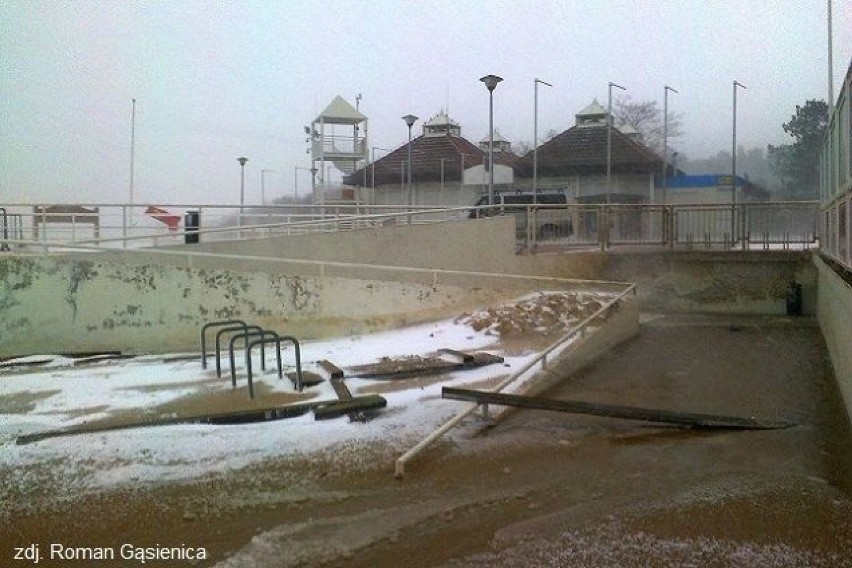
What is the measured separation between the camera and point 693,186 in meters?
34.6

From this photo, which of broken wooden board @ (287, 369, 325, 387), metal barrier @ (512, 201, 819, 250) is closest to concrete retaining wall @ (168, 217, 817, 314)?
metal barrier @ (512, 201, 819, 250)

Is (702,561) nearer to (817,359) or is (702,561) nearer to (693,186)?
(817,359)

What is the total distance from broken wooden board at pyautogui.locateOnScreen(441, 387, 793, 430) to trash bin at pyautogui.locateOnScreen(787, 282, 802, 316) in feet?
35.1

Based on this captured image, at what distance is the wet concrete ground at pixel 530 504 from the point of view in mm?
4402

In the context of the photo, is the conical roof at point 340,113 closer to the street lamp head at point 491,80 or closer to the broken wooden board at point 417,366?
the street lamp head at point 491,80

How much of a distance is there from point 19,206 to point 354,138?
1910cm

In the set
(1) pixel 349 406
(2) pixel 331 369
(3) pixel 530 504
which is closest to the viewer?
(3) pixel 530 504

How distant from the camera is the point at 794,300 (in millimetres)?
16859

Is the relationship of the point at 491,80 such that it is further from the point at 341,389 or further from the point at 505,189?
the point at 505,189

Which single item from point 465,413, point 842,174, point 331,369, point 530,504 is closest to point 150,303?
point 331,369

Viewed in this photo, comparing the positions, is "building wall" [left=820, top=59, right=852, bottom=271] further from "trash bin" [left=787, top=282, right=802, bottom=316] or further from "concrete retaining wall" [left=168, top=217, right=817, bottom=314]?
"concrete retaining wall" [left=168, top=217, right=817, bottom=314]

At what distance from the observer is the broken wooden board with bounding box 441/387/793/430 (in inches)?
279

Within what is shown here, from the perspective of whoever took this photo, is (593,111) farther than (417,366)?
Yes

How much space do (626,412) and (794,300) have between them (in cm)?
1177
